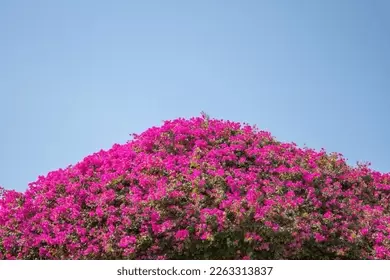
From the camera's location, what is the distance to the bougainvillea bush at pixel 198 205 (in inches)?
290

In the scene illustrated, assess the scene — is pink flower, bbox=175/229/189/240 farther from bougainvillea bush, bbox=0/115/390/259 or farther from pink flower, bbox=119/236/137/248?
pink flower, bbox=119/236/137/248

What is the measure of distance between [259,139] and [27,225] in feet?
12.7

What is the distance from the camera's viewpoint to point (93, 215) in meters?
7.89

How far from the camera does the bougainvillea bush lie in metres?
7.38

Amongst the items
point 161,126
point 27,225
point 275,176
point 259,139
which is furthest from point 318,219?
point 27,225

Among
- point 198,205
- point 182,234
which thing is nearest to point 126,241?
point 182,234

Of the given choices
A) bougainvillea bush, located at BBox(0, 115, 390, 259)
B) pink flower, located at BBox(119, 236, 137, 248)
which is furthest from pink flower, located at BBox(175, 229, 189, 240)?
pink flower, located at BBox(119, 236, 137, 248)

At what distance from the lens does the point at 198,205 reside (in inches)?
293

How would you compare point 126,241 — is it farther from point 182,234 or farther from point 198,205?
point 198,205

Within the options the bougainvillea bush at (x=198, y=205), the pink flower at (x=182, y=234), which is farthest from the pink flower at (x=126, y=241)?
the pink flower at (x=182, y=234)
